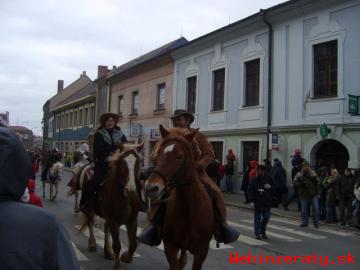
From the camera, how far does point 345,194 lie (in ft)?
43.0

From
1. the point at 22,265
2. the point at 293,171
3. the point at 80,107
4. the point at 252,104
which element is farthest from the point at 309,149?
the point at 80,107

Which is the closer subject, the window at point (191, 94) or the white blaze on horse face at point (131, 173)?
the white blaze on horse face at point (131, 173)

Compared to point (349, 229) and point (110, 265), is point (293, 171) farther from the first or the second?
point (110, 265)

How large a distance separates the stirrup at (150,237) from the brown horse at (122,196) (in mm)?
1288

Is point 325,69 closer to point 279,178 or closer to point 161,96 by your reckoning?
point 279,178

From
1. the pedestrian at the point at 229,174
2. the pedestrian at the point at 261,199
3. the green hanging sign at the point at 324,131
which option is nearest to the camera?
the pedestrian at the point at 261,199

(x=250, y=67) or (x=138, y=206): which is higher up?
(x=250, y=67)

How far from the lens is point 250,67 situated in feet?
70.4

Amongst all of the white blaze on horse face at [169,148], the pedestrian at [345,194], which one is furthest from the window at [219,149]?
the white blaze on horse face at [169,148]

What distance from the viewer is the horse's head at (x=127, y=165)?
6.33m

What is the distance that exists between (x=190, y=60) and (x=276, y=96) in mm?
8008

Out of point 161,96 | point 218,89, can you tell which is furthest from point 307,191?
point 161,96

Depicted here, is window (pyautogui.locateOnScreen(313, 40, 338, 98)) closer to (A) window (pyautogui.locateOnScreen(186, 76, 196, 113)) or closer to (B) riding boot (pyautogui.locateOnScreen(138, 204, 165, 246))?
(A) window (pyautogui.locateOnScreen(186, 76, 196, 113))

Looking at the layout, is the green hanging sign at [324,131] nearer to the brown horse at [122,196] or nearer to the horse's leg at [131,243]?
the brown horse at [122,196]
